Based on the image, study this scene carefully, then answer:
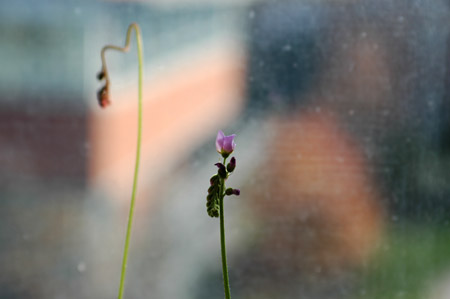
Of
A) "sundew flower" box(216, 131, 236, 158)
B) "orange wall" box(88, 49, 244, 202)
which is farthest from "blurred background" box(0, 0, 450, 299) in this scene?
"sundew flower" box(216, 131, 236, 158)

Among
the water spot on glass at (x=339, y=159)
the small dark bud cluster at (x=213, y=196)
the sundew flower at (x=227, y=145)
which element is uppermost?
the sundew flower at (x=227, y=145)

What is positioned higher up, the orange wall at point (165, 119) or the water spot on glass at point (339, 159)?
the orange wall at point (165, 119)

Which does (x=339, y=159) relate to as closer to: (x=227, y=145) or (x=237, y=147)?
(x=237, y=147)

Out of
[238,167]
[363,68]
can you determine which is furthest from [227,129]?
[363,68]

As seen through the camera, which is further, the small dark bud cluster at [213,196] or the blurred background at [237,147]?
the blurred background at [237,147]

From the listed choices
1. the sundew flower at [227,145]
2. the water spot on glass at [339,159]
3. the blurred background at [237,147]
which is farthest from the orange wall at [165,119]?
the sundew flower at [227,145]

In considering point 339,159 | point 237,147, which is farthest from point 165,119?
point 339,159

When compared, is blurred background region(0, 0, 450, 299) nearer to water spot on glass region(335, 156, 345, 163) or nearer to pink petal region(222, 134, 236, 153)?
water spot on glass region(335, 156, 345, 163)

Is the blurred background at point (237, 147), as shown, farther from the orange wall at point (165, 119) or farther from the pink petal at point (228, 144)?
the pink petal at point (228, 144)
